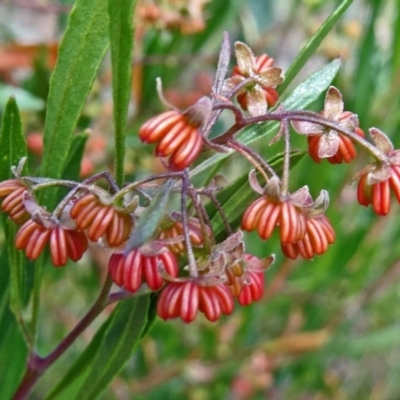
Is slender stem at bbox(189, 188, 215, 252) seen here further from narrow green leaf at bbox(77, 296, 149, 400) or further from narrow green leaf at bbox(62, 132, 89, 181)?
narrow green leaf at bbox(62, 132, 89, 181)

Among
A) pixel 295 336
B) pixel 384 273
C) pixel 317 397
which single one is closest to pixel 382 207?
pixel 384 273

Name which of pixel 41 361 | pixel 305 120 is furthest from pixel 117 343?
pixel 305 120

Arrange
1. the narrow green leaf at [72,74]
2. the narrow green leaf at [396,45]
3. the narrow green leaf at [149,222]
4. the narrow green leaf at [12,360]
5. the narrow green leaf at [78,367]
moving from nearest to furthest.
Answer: the narrow green leaf at [149,222] < the narrow green leaf at [72,74] < the narrow green leaf at [78,367] < the narrow green leaf at [12,360] < the narrow green leaf at [396,45]

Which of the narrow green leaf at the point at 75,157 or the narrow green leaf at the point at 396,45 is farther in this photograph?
the narrow green leaf at the point at 396,45

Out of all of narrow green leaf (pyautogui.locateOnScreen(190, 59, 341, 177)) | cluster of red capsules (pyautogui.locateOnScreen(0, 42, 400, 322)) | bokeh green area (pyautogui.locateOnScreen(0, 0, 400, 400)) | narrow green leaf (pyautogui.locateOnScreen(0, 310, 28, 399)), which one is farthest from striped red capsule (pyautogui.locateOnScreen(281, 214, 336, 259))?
bokeh green area (pyautogui.locateOnScreen(0, 0, 400, 400))

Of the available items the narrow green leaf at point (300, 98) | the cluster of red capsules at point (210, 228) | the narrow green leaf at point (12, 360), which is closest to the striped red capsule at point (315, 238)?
the cluster of red capsules at point (210, 228)

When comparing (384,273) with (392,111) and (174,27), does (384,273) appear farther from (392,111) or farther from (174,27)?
(174,27)

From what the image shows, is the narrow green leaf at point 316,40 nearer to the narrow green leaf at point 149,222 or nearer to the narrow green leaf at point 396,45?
the narrow green leaf at point 149,222
